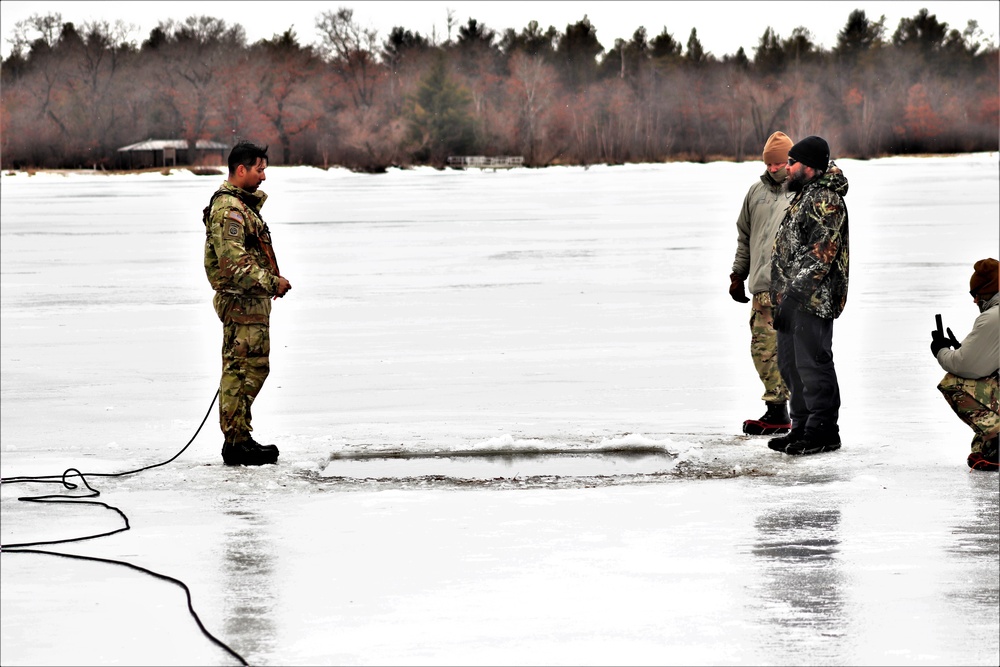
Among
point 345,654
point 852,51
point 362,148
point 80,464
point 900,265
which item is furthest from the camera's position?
point 852,51

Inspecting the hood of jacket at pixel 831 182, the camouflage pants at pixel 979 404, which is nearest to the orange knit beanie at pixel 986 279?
the camouflage pants at pixel 979 404

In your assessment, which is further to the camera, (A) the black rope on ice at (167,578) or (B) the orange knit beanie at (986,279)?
(B) the orange knit beanie at (986,279)

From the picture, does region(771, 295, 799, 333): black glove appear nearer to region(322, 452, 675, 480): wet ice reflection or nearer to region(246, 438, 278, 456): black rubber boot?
region(322, 452, 675, 480): wet ice reflection

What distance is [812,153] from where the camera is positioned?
7.17 meters

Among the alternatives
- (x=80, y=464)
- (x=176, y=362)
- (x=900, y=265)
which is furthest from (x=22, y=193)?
(x=80, y=464)

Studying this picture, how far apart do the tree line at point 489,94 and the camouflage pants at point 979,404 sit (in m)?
84.8

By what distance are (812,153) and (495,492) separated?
234 cm

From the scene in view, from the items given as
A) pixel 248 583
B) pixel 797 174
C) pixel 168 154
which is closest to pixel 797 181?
pixel 797 174

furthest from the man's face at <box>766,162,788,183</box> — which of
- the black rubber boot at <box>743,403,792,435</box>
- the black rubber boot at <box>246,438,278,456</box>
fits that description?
the black rubber boot at <box>246,438,278,456</box>

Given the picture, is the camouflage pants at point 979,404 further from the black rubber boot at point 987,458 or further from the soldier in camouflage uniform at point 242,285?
the soldier in camouflage uniform at point 242,285

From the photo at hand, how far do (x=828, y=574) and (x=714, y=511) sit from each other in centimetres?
103

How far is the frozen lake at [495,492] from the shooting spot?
14.9ft

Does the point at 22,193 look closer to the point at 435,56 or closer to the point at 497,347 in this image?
the point at 497,347

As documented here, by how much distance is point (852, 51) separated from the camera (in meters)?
136
